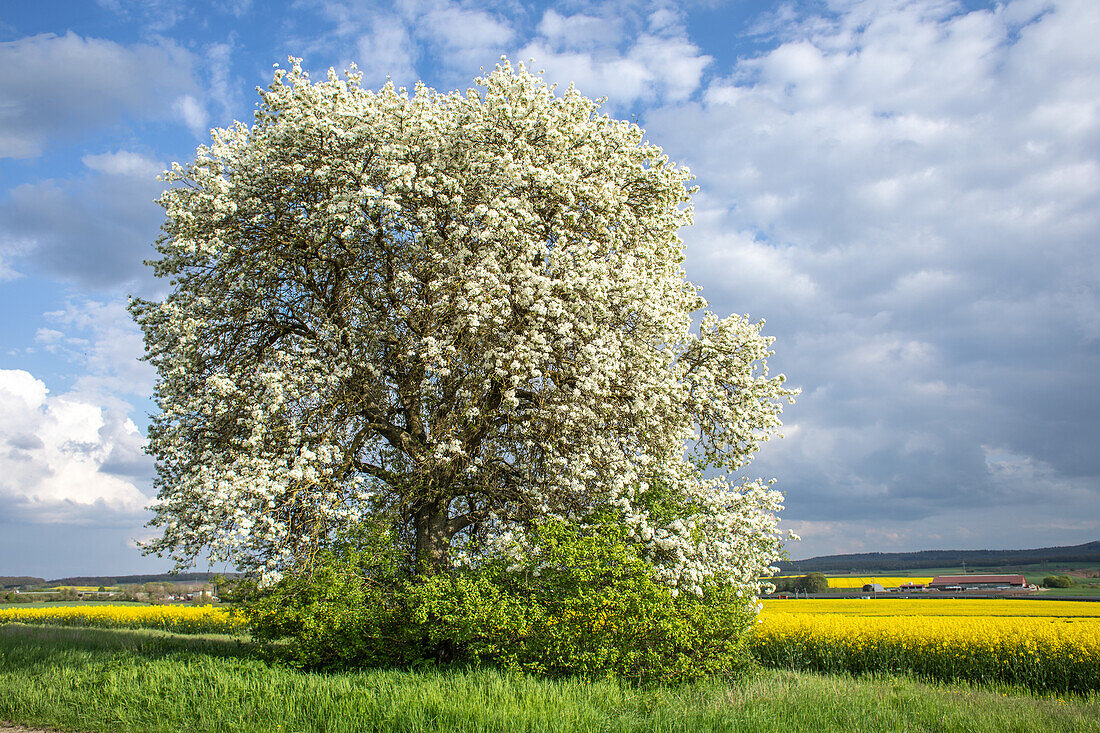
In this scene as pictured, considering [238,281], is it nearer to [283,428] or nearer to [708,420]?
[283,428]

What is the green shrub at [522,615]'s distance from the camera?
13.1 meters

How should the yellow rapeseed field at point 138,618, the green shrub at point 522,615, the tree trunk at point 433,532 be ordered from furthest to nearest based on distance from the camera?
the yellow rapeseed field at point 138,618
the tree trunk at point 433,532
the green shrub at point 522,615

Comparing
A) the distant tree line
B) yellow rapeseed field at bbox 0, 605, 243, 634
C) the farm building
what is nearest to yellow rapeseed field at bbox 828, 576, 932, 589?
the farm building

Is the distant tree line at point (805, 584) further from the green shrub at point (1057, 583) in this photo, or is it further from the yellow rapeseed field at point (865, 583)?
the green shrub at point (1057, 583)

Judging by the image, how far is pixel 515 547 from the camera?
45.2ft

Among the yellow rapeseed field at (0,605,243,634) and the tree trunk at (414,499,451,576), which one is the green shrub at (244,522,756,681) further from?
the yellow rapeseed field at (0,605,243,634)

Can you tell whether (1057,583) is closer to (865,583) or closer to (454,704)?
(865,583)

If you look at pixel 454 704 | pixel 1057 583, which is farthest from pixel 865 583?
pixel 454 704

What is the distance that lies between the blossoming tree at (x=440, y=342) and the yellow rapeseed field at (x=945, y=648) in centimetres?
677

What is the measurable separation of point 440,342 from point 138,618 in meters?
39.7

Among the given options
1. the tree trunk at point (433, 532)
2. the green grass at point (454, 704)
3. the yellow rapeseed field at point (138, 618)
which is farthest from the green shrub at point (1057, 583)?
the tree trunk at point (433, 532)

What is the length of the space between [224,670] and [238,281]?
8.13 meters

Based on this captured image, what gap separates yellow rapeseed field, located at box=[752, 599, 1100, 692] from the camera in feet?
59.2

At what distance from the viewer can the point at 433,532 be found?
55.4 feet
